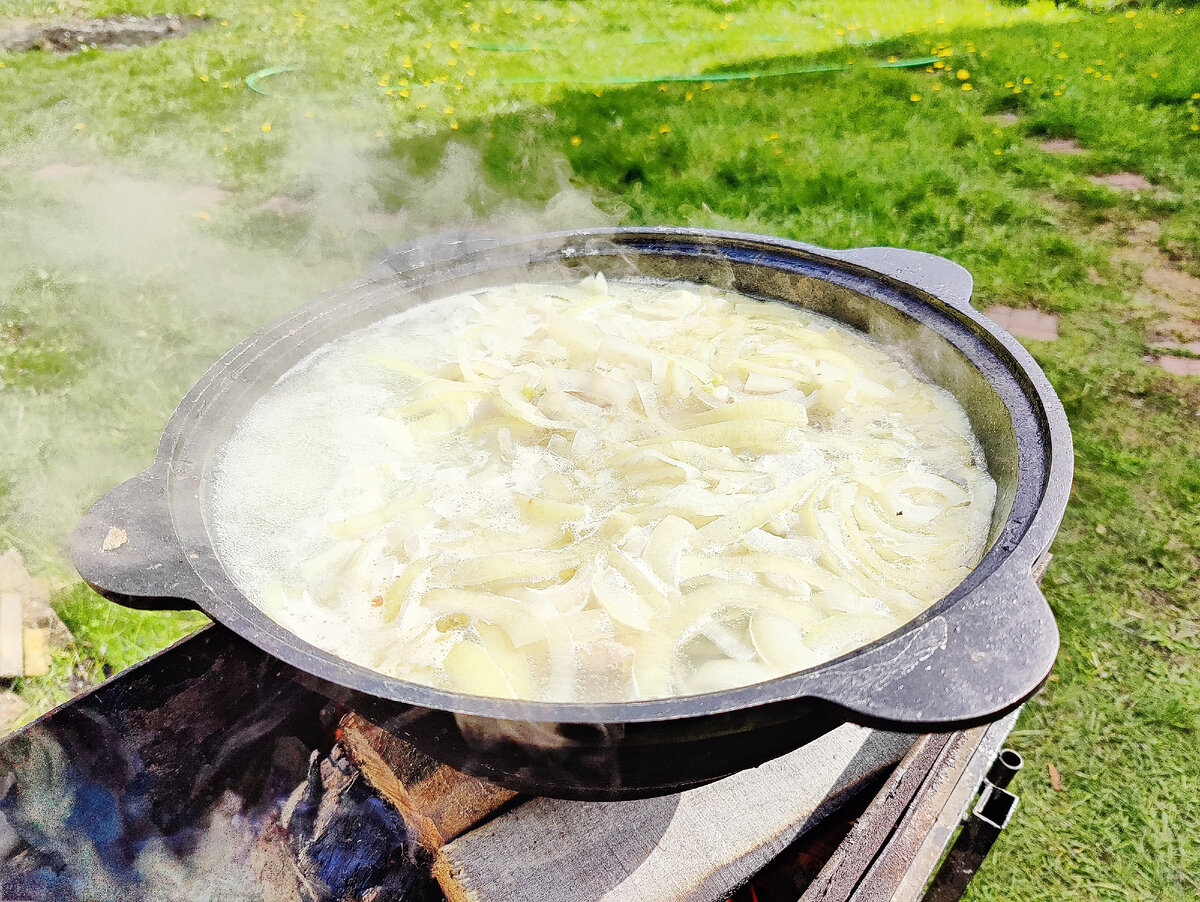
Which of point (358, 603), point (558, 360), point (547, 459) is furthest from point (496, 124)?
point (358, 603)

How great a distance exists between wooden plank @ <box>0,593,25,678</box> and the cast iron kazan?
147 cm

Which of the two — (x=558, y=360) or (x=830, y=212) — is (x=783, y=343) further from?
(x=830, y=212)

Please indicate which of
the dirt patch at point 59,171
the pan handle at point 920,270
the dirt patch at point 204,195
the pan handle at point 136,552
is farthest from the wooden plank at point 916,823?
the dirt patch at point 59,171

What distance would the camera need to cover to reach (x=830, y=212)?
557 centimetres

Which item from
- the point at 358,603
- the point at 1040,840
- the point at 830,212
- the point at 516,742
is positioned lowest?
the point at 1040,840

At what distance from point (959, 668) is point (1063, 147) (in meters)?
7.19

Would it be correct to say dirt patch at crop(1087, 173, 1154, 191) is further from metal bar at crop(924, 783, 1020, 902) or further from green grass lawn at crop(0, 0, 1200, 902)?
metal bar at crop(924, 783, 1020, 902)

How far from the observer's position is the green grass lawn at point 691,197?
9.86 feet

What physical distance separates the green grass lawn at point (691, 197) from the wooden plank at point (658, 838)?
3.77 feet

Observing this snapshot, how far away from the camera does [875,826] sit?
5.86ft

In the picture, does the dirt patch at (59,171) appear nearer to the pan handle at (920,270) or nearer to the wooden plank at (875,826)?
the pan handle at (920,270)

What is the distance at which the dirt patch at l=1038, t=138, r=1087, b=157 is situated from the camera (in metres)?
6.68

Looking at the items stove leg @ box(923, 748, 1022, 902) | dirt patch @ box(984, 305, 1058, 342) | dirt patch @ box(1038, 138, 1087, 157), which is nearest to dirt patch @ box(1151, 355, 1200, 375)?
dirt patch @ box(984, 305, 1058, 342)

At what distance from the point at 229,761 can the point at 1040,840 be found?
2.57 meters
